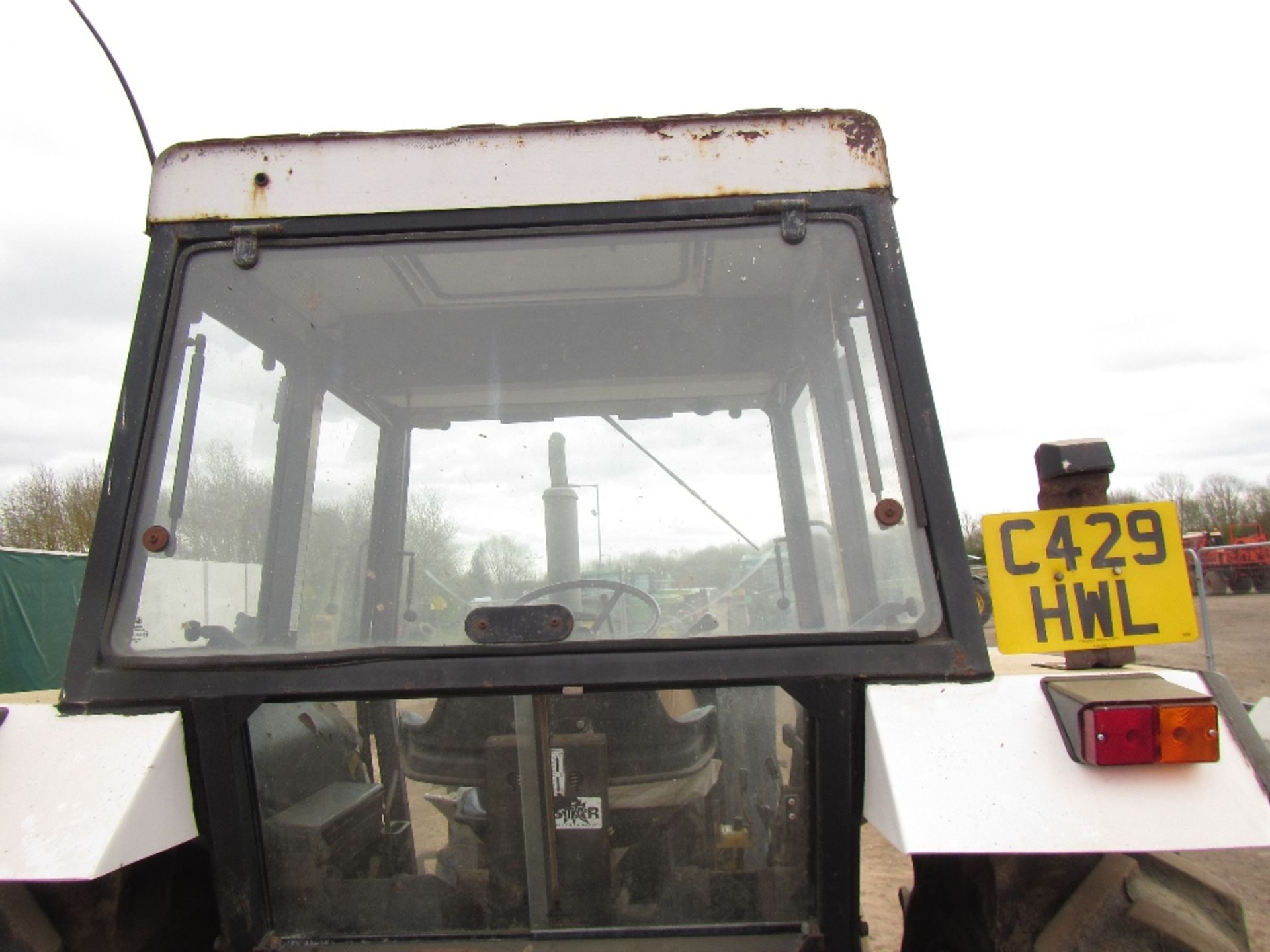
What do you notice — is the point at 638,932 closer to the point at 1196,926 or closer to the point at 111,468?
the point at 1196,926

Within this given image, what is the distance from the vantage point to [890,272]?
5.60ft

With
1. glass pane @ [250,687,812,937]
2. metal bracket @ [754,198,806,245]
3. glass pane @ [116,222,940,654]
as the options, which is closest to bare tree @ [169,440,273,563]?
glass pane @ [116,222,940,654]

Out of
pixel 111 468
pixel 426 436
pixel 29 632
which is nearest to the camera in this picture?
pixel 111 468

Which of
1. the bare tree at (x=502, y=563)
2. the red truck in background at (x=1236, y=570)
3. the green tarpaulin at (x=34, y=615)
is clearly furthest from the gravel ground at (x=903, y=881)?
the red truck in background at (x=1236, y=570)

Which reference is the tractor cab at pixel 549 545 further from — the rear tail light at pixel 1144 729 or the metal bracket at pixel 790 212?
the rear tail light at pixel 1144 729

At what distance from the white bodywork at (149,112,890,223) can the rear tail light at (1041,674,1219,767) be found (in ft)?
3.26

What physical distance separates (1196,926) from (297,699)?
4.82ft

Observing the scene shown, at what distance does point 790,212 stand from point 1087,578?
0.83 m

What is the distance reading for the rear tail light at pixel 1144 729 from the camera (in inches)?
52.7

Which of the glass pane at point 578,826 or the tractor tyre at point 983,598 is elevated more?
the tractor tyre at point 983,598

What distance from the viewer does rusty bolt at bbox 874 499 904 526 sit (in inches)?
64.9

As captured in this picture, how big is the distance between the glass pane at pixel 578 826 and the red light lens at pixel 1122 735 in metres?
0.48

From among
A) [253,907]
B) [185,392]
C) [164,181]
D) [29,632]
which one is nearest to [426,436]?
[185,392]

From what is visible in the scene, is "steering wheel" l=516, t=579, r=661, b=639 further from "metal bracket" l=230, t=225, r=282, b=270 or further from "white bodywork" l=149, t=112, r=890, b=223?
"metal bracket" l=230, t=225, r=282, b=270
